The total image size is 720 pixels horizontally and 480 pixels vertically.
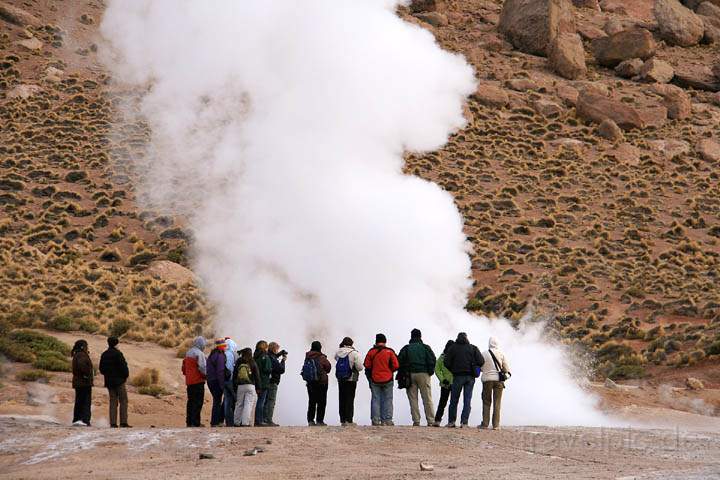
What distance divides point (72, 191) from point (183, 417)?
69.7 ft

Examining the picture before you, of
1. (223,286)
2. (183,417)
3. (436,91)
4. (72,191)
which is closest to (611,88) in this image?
(436,91)

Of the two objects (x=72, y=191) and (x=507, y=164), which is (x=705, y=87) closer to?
(x=507, y=164)

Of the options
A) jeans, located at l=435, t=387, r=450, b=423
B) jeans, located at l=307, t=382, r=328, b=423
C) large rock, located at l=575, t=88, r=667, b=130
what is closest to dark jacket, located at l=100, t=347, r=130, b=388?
jeans, located at l=307, t=382, r=328, b=423

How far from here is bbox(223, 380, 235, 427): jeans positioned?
15.8 m

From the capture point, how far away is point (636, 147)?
46094mm

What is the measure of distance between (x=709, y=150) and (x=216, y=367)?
34.9 metres

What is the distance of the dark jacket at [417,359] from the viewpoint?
16.0 meters

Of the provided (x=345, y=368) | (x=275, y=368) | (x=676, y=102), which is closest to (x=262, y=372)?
(x=275, y=368)

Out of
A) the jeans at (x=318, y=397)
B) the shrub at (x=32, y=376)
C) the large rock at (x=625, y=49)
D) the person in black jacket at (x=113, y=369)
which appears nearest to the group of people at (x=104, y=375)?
the person in black jacket at (x=113, y=369)

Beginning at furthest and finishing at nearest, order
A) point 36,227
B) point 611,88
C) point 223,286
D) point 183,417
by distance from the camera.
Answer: point 611,88 → point 36,227 → point 223,286 → point 183,417

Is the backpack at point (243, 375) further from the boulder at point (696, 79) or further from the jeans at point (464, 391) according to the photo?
the boulder at point (696, 79)

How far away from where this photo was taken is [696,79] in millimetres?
52219

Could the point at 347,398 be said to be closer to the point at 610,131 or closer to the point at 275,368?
the point at 275,368

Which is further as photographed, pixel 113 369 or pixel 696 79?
pixel 696 79
